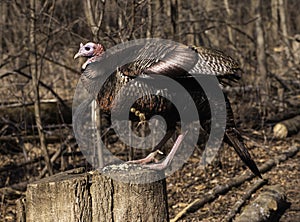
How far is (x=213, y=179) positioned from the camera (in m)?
7.02

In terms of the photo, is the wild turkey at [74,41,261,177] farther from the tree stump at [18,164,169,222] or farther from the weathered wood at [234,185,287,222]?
the weathered wood at [234,185,287,222]

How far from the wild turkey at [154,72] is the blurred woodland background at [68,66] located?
1725 millimetres

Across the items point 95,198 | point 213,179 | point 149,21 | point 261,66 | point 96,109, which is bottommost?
point 213,179

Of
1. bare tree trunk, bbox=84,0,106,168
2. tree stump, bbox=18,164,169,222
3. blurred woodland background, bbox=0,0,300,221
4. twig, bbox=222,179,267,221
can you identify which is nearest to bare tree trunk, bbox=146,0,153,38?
blurred woodland background, bbox=0,0,300,221

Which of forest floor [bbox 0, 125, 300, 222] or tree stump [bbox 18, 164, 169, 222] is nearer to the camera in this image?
tree stump [bbox 18, 164, 169, 222]

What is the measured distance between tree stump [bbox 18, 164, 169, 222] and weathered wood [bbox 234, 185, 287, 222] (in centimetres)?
202

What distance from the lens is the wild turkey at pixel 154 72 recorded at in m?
3.81

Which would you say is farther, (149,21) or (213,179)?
(213,179)

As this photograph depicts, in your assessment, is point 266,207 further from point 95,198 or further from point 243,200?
point 95,198

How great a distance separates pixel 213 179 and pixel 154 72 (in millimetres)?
3520

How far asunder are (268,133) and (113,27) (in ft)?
11.8

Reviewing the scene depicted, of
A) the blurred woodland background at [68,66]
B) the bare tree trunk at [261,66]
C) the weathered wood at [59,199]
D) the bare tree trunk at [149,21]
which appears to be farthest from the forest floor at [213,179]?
the weathered wood at [59,199]

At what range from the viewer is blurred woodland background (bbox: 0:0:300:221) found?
636 cm

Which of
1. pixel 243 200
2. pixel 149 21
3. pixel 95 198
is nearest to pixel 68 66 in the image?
pixel 149 21
